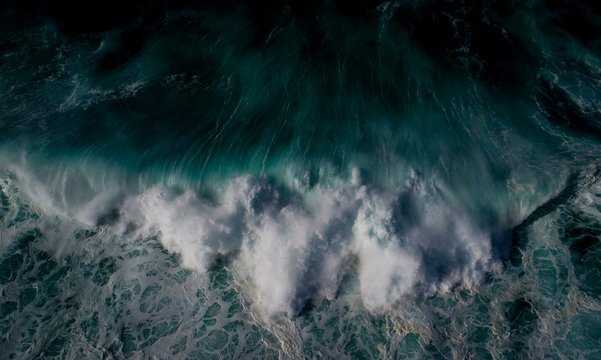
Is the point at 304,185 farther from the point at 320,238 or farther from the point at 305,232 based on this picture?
the point at 320,238

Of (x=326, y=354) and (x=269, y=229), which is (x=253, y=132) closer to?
(x=269, y=229)

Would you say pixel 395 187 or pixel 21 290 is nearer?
pixel 21 290

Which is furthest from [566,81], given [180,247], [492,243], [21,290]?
[21,290]

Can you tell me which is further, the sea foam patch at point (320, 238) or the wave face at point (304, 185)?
the sea foam patch at point (320, 238)

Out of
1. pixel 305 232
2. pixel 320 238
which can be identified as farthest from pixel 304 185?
pixel 320 238

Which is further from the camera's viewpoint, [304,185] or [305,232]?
[304,185]

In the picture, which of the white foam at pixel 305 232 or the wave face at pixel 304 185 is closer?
the wave face at pixel 304 185

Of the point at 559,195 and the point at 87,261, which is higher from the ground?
the point at 559,195

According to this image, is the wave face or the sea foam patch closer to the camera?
the wave face
